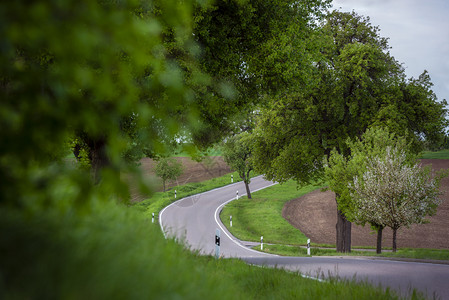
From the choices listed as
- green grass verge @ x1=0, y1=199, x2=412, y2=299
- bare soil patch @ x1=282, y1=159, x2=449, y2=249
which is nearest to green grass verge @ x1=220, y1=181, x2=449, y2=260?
bare soil patch @ x1=282, y1=159, x2=449, y2=249

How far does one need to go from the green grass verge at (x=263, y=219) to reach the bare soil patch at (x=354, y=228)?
1128mm

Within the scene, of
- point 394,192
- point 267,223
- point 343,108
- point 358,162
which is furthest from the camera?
point 267,223

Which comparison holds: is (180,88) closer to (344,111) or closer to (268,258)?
(268,258)

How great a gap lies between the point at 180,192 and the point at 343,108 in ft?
86.3

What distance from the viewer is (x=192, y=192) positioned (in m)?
41.5

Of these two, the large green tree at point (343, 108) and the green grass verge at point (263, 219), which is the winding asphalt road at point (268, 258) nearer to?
the green grass verge at point (263, 219)

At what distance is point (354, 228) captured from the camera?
31.4 metres

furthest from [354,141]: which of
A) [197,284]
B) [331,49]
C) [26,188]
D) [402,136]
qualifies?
[26,188]

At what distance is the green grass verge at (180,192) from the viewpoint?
3524 cm

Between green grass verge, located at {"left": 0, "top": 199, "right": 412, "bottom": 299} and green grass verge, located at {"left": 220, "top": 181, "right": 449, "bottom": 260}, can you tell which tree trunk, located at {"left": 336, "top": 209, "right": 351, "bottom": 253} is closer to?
green grass verge, located at {"left": 220, "top": 181, "right": 449, "bottom": 260}

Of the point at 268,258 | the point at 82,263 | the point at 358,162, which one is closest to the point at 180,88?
the point at 82,263

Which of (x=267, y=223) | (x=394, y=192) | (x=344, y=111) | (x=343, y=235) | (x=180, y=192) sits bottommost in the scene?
(x=267, y=223)

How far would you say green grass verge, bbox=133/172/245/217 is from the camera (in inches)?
1388

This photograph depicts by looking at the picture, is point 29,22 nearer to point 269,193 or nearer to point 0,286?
point 0,286
